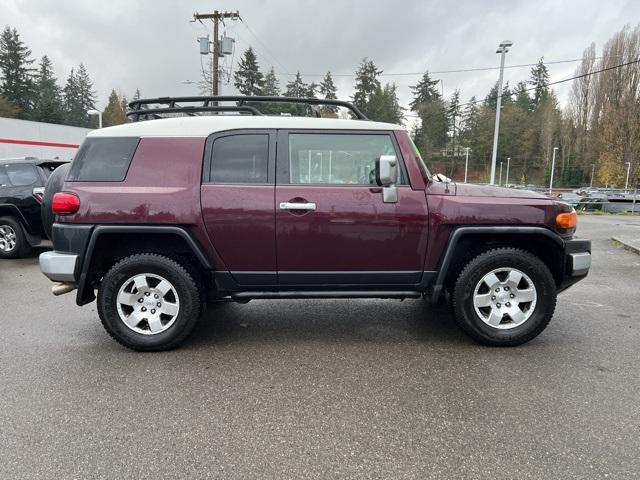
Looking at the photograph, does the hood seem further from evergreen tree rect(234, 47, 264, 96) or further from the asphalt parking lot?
evergreen tree rect(234, 47, 264, 96)

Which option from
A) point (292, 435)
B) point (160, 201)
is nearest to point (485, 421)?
point (292, 435)

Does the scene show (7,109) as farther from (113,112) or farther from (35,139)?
(35,139)

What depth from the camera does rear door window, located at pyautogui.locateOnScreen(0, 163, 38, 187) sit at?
25.7ft

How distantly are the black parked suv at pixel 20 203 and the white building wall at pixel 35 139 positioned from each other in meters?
12.5

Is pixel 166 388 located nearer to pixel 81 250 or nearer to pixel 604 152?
pixel 81 250

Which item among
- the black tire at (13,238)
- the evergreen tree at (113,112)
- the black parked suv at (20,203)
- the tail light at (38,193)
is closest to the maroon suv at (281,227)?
the tail light at (38,193)

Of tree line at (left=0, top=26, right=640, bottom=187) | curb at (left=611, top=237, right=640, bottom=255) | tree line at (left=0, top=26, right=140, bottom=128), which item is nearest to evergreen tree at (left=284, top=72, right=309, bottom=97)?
tree line at (left=0, top=26, right=640, bottom=187)

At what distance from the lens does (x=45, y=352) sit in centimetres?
371

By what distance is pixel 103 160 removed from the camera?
3.66 meters

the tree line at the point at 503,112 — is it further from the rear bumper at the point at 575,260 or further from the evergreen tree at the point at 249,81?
the rear bumper at the point at 575,260

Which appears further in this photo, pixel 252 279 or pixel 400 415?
pixel 252 279

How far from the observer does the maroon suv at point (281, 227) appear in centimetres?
359

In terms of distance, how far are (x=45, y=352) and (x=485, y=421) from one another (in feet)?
11.4

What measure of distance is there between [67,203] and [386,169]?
2574 mm
